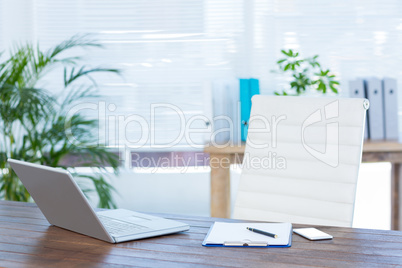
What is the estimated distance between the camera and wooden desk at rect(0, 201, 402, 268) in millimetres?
1406

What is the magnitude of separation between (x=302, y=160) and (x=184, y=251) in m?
0.74

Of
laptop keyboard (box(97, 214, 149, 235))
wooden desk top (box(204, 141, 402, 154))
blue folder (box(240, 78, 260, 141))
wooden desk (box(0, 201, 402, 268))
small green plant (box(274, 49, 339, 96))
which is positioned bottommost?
wooden desk (box(0, 201, 402, 268))

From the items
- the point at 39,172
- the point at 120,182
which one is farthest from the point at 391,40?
the point at 39,172

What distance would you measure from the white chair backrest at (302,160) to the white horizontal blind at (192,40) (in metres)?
1.41

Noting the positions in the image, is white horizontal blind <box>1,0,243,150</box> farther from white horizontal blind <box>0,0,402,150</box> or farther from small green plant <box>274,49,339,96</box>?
small green plant <box>274,49,339,96</box>

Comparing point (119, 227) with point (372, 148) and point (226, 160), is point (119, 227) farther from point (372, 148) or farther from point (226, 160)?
point (372, 148)

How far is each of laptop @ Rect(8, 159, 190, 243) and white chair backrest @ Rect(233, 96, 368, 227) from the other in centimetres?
52

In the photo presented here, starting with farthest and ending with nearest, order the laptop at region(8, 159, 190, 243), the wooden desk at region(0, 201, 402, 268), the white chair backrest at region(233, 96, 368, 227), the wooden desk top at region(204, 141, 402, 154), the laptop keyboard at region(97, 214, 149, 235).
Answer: the wooden desk top at region(204, 141, 402, 154)
the white chair backrest at region(233, 96, 368, 227)
the laptop keyboard at region(97, 214, 149, 235)
the laptop at region(8, 159, 190, 243)
the wooden desk at region(0, 201, 402, 268)

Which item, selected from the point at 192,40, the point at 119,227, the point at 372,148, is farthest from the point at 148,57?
the point at 119,227

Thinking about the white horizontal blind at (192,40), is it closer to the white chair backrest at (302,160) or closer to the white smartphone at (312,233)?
the white chair backrest at (302,160)

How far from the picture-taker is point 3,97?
10.4ft

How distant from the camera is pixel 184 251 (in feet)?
4.91

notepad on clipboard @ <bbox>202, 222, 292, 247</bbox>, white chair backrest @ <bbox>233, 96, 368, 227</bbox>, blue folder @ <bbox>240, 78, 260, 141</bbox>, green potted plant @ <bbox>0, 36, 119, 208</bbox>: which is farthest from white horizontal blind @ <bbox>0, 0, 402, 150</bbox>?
notepad on clipboard @ <bbox>202, 222, 292, 247</bbox>

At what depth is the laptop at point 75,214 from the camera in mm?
1520
